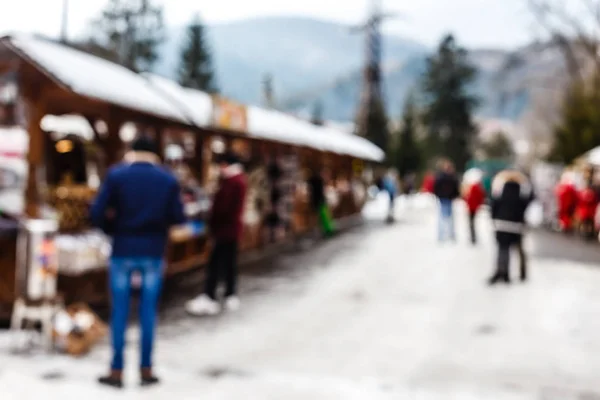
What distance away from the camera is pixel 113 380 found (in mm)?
5695

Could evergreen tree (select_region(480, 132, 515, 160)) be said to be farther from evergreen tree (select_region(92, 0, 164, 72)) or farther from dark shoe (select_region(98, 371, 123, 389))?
dark shoe (select_region(98, 371, 123, 389))

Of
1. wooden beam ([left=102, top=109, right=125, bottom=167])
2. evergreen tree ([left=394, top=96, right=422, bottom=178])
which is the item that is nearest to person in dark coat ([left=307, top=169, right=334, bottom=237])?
wooden beam ([left=102, top=109, right=125, bottom=167])

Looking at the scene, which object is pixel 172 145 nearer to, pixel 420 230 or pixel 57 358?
pixel 57 358

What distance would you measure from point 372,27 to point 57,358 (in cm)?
4295

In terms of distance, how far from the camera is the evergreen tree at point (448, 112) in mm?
63281

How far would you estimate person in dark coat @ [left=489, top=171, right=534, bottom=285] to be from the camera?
1179 centimetres

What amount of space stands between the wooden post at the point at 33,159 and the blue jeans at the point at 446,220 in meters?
11.1

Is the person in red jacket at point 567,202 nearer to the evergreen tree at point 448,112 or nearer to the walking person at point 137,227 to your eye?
the walking person at point 137,227

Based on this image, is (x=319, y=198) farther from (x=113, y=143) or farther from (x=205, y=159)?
(x=113, y=143)

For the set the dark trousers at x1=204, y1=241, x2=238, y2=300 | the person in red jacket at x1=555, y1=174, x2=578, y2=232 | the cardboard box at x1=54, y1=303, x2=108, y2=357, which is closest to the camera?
the cardboard box at x1=54, y1=303, x2=108, y2=357

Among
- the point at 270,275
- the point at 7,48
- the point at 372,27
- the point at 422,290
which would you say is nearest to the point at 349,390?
the point at 7,48

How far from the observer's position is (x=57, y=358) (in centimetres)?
655

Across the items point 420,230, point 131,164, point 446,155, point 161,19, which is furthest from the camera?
point 446,155

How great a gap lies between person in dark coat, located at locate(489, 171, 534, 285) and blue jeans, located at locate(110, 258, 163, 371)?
7.13 m
